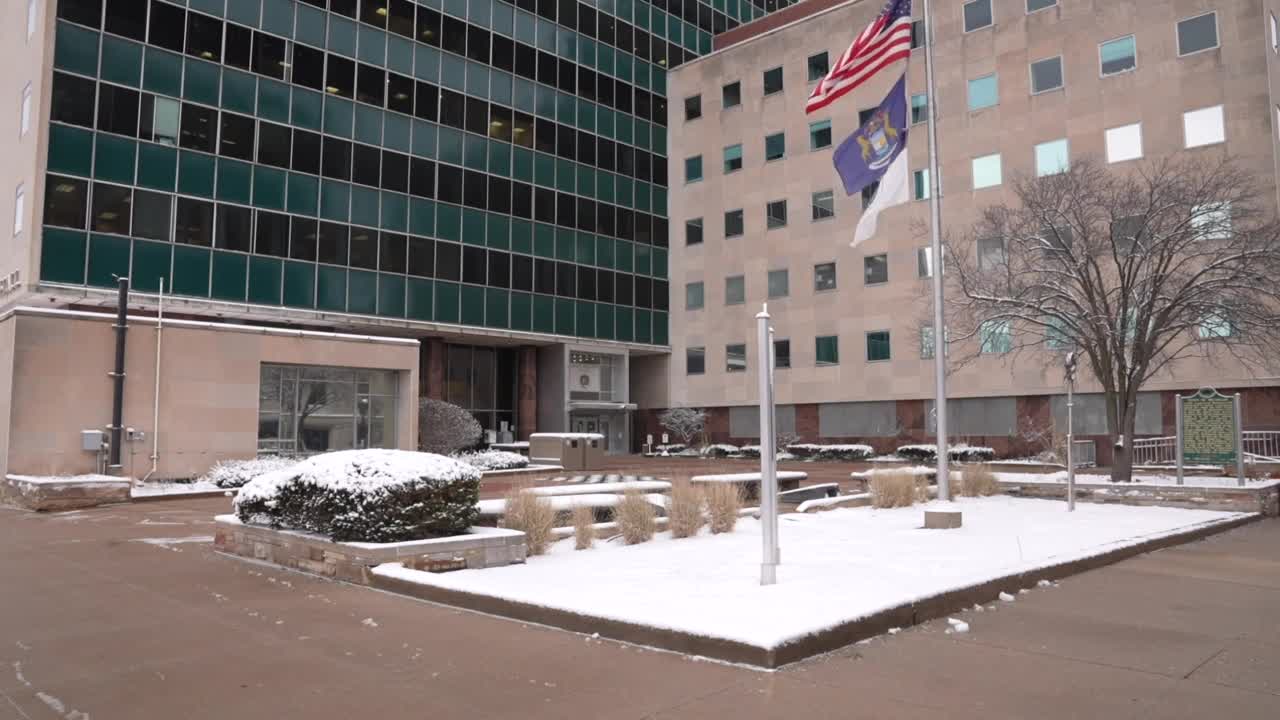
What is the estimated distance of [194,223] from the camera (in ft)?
114

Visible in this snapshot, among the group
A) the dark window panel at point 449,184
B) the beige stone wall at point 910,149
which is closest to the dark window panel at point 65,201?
the dark window panel at point 449,184

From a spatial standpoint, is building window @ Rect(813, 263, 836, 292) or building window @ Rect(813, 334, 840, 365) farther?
building window @ Rect(813, 263, 836, 292)

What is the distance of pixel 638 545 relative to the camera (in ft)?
39.6

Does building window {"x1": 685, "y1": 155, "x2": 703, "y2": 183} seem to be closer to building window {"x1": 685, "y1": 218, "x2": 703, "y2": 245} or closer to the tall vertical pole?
building window {"x1": 685, "y1": 218, "x2": 703, "y2": 245}

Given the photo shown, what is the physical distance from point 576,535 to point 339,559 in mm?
2903

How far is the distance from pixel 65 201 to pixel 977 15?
38059 mm

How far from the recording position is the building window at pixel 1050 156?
1588 inches

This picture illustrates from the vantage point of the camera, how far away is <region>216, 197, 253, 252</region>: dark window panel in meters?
35.3

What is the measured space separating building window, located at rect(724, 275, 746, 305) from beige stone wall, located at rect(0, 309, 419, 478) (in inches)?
1014

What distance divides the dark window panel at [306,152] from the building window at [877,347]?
26.3m

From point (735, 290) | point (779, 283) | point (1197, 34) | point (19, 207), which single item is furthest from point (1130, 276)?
point (19, 207)

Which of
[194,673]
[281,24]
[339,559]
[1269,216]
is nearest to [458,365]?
[281,24]

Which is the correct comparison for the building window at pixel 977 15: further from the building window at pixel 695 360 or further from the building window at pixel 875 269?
the building window at pixel 695 360

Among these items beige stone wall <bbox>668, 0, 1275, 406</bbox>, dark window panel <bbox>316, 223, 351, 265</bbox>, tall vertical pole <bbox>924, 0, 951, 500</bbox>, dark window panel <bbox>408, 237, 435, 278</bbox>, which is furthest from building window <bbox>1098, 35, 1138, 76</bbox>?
dark window panel <bbox>316, 223, 351, 265</bbox>
